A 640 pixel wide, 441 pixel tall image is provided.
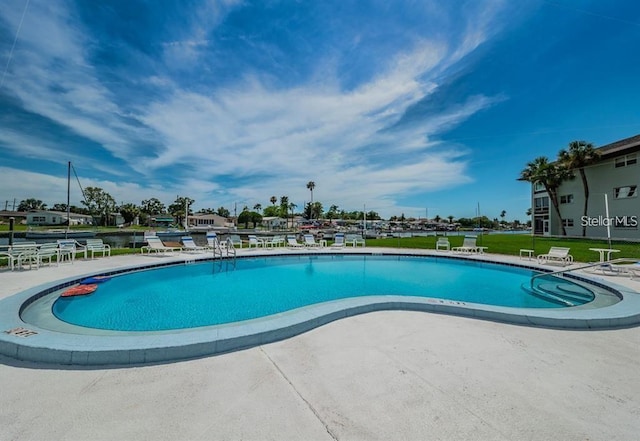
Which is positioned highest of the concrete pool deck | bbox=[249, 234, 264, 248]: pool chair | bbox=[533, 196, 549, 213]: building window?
bbox=[533, 196, 549, 213]: building window

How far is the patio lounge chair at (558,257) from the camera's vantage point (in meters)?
10.6

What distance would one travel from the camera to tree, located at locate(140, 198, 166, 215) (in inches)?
2780

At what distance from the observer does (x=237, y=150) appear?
19188 mm

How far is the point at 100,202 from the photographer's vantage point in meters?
57.8

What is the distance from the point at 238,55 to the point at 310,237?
10.2 metres

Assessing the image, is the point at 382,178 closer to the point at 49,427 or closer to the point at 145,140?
the point at 145,140

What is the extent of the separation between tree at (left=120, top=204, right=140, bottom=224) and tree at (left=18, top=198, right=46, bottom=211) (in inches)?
1549

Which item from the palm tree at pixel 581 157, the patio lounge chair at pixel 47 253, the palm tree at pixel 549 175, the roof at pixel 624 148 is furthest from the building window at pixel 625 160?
the patio lounge chair at pixel 47 253

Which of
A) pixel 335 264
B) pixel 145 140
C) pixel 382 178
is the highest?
pixel 145 140

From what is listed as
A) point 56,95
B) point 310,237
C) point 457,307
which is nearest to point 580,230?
point 310,237

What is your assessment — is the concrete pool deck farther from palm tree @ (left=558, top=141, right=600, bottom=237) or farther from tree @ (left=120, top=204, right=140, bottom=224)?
tree @ (left=120, top=204, right=140, bottom=224)

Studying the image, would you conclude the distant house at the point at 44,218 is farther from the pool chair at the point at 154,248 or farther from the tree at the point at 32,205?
the pool chair at the point at 154,248

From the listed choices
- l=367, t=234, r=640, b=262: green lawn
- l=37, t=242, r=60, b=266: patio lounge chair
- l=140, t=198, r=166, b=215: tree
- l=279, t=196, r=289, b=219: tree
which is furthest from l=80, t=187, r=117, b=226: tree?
l=367, t=234, r=640, b=262: green lawn

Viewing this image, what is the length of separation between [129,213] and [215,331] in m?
66.4
